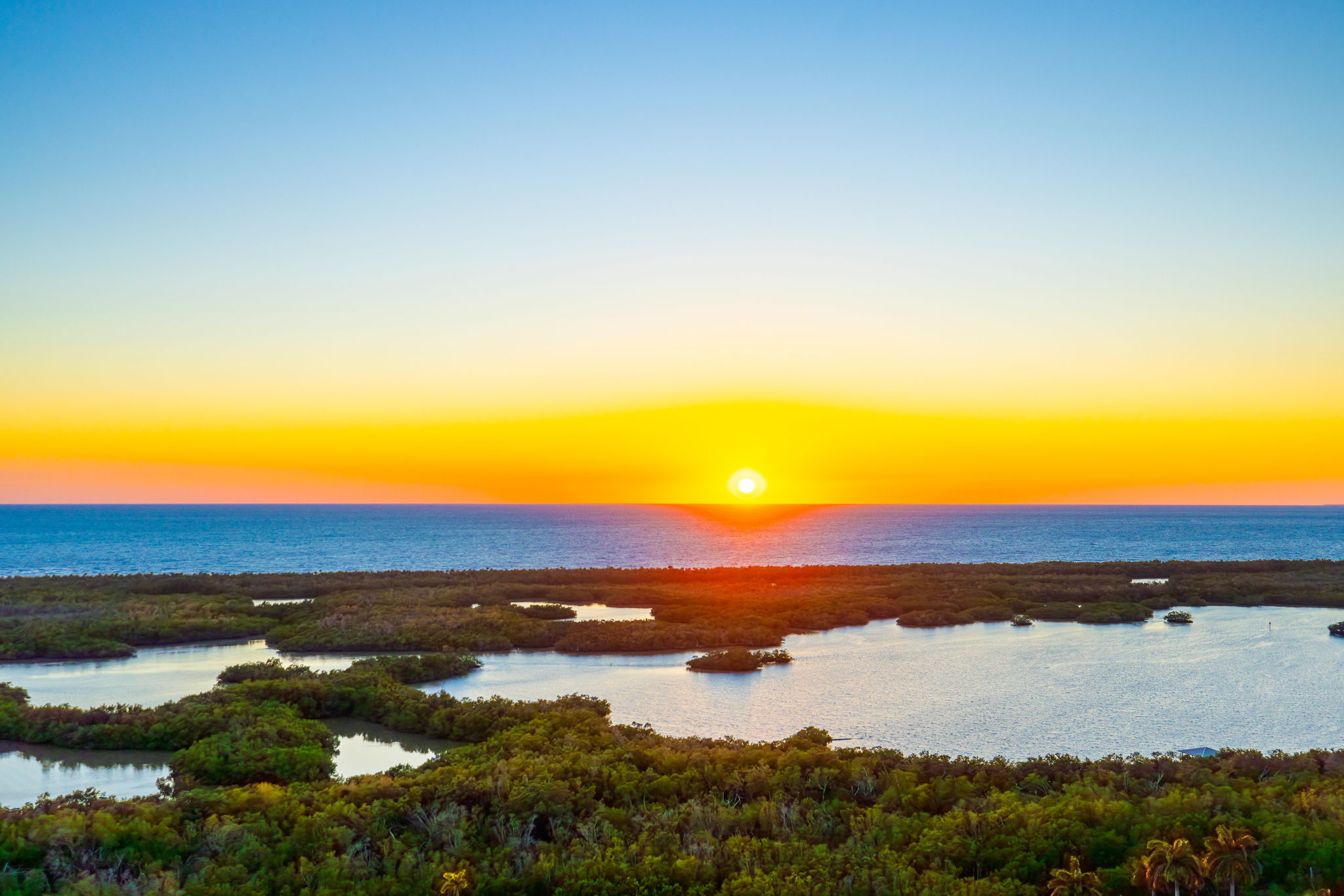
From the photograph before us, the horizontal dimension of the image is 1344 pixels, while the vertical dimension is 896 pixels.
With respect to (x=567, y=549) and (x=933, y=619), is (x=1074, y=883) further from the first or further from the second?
(x=567, y=549)

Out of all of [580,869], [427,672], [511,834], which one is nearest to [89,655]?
[427,672]

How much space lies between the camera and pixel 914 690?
30.0 m

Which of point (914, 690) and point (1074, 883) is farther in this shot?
point (914, 690)

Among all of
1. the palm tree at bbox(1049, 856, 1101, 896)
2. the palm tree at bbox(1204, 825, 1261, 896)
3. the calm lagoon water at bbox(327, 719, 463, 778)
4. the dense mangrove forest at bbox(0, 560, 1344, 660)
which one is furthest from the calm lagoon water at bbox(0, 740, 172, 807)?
the palm tree at bbox(1204, 825, 1261, 896)

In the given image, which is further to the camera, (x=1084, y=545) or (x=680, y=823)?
(x=1084, y=545)

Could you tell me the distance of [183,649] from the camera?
3984 cm

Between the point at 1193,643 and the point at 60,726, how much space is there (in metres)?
41.5

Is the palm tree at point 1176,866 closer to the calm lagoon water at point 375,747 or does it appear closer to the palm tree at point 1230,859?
the palm tree at point 1230,859

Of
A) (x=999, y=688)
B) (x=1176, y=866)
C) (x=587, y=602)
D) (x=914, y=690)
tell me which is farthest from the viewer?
(x=587, y=602)

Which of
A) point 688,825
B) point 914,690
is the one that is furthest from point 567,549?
point 688,825

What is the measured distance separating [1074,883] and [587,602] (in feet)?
150

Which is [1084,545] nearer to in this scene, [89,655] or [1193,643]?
[1193,643]

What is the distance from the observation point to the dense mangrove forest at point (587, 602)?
130 ft

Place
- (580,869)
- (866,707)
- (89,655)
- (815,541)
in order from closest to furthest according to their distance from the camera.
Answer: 1. (580,869)
2. (866,707)
3. (89,655)
4. (815,541)
